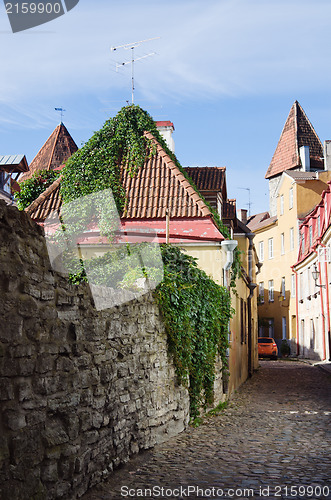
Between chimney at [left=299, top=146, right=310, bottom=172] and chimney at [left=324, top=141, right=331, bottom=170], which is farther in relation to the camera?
chimney at [left=299, top=146, right=310, bottom=172]

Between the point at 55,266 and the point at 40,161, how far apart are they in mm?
28847

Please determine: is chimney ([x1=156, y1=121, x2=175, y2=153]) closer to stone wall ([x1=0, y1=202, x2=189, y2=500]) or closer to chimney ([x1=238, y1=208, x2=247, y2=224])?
stone wall ([x1=0, y1=202, x2=189, y2=500])

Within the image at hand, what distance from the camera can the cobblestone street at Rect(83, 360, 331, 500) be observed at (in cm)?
513

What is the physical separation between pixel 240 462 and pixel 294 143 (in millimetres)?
43183

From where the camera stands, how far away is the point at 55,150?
32.4 metres

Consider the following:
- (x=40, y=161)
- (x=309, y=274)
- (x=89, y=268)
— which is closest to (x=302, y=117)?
(x=309, y=274)

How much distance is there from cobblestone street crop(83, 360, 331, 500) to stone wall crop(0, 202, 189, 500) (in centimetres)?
31

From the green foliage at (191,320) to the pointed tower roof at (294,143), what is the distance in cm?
3687

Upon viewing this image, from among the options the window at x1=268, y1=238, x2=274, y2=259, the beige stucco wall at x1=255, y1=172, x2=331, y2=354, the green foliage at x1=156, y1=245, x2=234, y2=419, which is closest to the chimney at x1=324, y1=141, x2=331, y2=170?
the beige stucco wall at x1=255, y1=172, x2=331, y2=354

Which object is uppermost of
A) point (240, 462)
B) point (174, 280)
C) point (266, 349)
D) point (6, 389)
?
point (174, 280)

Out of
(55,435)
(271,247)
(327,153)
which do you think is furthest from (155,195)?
(271,247)

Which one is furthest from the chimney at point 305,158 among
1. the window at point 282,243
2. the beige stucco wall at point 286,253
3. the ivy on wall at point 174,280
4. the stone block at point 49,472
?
the stone block at point 49,472

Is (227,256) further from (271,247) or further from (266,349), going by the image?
(271,247)

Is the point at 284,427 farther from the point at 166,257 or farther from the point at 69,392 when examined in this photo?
the point at 69,392
